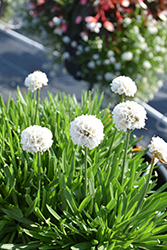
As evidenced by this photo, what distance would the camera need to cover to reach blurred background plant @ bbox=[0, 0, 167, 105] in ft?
5.37

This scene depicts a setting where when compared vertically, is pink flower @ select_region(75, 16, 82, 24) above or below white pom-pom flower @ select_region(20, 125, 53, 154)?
above

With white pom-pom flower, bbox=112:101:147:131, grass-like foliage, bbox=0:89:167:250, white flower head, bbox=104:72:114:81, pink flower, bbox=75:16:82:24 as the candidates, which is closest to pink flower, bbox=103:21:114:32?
pink flower, bbox=75:16:82:24

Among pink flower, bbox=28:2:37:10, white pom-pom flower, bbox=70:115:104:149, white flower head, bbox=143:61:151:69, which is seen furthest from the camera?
pink flower, bbox=28:2:37:10

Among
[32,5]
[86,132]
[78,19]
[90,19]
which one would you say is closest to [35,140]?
[86,132]

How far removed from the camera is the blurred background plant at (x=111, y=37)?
1.64 meters

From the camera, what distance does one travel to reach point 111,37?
167 cm

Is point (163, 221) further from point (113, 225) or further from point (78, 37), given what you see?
point (78, 37)

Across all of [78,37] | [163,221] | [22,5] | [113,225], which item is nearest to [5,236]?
[113,225]

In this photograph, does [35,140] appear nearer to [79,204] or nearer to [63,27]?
[79,204]

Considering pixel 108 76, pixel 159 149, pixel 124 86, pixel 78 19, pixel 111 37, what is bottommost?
pixel 159 149

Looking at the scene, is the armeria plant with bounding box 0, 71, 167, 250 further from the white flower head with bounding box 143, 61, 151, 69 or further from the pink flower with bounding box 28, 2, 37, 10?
the pink flower with bounding box 28, 2, 37, 10

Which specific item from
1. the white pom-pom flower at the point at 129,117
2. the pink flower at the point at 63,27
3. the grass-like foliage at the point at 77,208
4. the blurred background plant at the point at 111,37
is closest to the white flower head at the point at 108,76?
the blurred background plant at the point at 111,37

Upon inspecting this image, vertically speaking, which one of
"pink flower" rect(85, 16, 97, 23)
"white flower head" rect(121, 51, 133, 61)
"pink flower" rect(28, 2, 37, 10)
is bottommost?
"white flower head" rect(121, 51, 133, 61)

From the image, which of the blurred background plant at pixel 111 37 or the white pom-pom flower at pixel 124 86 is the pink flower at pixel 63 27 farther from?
the white pom-pom flower at pixel 124 86
